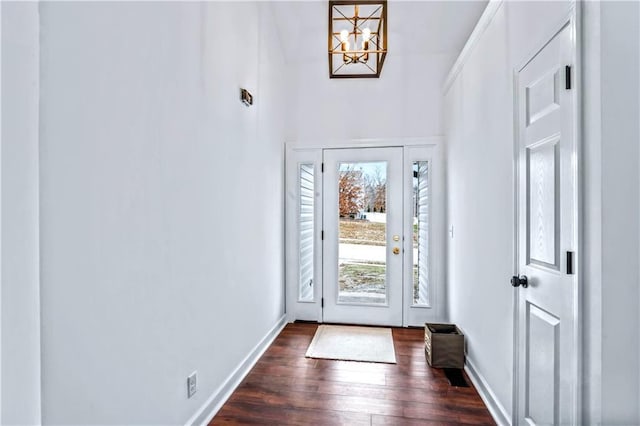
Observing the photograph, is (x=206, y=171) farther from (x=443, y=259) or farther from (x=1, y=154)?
(x=443, y=259)

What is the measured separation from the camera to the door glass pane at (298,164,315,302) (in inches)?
148

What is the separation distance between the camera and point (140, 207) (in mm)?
1398

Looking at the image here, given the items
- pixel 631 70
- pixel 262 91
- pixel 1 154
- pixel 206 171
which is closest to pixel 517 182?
pixel 631 70

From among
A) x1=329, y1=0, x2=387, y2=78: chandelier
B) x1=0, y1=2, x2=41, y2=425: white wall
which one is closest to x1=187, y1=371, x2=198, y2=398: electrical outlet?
x1=0, y1=2, x2=41, y2=425: white wall

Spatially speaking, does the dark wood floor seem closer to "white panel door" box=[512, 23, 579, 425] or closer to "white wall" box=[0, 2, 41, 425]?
"white panel door" box=[512, 23, 579, 425]

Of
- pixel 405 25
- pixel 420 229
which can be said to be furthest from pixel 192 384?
pixel 405 25

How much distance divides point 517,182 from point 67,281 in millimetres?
2073

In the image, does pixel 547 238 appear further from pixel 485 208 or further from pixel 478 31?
pixel 478 31

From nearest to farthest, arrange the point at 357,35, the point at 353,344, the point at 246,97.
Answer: the point at 246,97, the point at 353,344, the point at 357,35

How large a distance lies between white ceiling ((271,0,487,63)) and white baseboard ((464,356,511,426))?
10.4 ft

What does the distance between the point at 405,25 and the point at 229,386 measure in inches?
145

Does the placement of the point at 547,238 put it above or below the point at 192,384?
above

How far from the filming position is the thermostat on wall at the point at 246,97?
249 centimetres

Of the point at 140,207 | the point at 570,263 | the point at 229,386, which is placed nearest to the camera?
the point at 570,263
